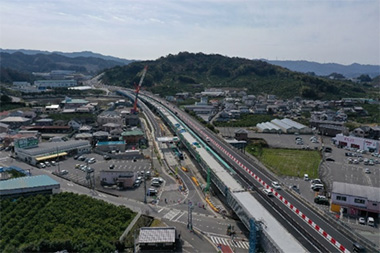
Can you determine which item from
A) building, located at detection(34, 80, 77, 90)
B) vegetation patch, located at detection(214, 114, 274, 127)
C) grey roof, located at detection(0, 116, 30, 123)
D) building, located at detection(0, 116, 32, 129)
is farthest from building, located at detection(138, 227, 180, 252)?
building, located at detection(34, 80, 77, 90)

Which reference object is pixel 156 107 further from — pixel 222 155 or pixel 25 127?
pixel 222 155

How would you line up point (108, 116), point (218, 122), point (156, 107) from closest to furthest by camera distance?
point (108, 116) → point (218, 122) → point (156, 107)

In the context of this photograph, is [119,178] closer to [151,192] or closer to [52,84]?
[151,192]

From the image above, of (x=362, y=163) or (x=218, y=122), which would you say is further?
(x=218, y=122)

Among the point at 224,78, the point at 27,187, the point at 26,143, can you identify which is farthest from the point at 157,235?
the point at 224,78

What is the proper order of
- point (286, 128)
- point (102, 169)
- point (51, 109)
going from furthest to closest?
point (51, 109), point (286, 128), point (102, 169)

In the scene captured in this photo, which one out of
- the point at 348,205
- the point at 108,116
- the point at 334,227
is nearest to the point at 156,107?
the point at 108,116

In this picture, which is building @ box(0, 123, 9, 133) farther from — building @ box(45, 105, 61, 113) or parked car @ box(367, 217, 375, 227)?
parked car @ box(367, 217, 375, 227)

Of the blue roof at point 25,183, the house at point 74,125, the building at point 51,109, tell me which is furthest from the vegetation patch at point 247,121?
the blue roof at point 25,183
